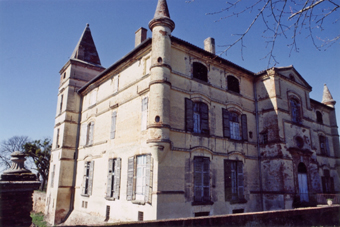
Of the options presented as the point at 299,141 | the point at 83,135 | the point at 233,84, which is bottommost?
the point at 299,141

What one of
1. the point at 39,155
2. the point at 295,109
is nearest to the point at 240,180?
the point at 295,109

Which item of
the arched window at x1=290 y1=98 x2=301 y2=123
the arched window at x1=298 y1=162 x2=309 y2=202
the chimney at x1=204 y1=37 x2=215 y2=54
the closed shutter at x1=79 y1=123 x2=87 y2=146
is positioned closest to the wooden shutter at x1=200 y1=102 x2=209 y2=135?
the chimney at x1=204 y1=37 x2=215 y2=54

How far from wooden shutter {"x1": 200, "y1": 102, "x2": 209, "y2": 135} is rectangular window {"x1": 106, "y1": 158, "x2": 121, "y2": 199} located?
5116 millimetres

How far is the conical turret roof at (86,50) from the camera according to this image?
74.0ft

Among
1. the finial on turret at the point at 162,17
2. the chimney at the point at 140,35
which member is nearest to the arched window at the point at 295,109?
the finial on turret at the point at 162,17

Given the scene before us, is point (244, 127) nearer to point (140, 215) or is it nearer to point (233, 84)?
point (233, 84)

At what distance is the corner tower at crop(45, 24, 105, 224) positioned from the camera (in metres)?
18.3

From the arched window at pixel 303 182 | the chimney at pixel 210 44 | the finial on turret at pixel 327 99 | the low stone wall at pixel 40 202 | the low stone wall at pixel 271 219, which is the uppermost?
the chimney at pixel 210 44

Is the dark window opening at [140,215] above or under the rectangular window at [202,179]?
under

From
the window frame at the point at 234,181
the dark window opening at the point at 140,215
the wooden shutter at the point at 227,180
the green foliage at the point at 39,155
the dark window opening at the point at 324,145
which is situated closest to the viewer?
the dark window opening at the point at 140,215

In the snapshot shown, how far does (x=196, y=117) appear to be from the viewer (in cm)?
1374

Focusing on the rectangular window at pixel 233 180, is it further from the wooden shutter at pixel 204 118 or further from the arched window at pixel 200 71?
the arched window at pixel 200 71

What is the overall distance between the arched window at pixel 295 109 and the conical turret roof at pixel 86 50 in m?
16.8

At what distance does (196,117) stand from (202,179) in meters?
3.30
